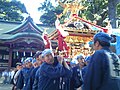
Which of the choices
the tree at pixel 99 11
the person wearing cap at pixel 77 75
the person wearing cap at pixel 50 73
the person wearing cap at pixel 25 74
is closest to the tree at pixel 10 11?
the tree at pixel 99 11

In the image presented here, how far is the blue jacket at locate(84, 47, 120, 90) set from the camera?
3.56 m

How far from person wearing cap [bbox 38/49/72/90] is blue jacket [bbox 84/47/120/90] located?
145 cm

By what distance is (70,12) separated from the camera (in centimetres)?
1255

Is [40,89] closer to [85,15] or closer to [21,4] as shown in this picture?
[85,15]

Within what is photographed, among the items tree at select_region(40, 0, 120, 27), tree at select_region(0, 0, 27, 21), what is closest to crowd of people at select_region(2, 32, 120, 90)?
tree at select_region(40, 0, 120, 27)

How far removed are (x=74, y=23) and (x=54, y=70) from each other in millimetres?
7268

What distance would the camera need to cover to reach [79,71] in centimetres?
638

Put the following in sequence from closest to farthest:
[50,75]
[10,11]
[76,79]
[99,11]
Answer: [50,75] < [76,79] < [99,11] < [10,11]

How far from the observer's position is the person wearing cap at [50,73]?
4.98 meters

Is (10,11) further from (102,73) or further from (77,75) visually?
(102,73)

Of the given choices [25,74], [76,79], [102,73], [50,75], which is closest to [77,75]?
[76,79]

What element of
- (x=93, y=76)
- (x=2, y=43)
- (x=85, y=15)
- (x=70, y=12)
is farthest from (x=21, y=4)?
(x=93, y=76)

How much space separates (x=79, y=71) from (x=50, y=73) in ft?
5.08

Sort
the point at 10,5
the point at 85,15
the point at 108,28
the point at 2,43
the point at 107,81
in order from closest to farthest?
the point at 107,81
the point at 108,28
the point at 2,43
the point at 85,15
the point at 10,5
